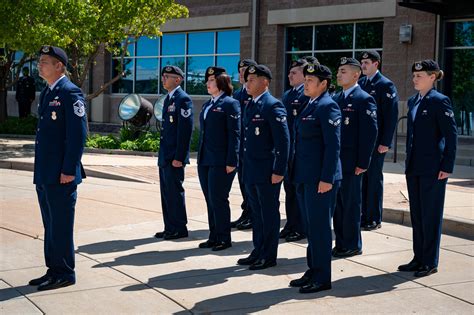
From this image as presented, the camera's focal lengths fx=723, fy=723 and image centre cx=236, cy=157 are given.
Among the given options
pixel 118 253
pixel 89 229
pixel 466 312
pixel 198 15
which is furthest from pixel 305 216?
pixel 198 15

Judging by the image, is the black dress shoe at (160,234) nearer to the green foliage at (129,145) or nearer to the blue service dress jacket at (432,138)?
the blue service dress jacket at (432,138)

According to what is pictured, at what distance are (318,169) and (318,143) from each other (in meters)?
0.23

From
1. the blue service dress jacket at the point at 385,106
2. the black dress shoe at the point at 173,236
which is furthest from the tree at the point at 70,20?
the blue service dress jacket at the point at 385,106

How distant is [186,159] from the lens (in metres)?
8.28

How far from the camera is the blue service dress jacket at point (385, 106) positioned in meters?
8.77

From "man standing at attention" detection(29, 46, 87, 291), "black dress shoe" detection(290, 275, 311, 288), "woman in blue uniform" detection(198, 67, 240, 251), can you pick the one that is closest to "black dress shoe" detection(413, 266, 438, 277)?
"black dress shoe" detection(290, 275, 311, 288)

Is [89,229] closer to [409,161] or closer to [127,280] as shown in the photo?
[127,280]

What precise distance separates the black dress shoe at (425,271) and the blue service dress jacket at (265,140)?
5.09ft

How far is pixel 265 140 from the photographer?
23.1ft

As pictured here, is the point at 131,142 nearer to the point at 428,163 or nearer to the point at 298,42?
the point at 298,42

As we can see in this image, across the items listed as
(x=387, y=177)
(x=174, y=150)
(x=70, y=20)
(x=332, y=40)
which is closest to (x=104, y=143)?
(x=70, y=20)

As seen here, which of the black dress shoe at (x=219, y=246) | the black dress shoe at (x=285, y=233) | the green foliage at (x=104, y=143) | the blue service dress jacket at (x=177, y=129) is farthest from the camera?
the green foliage at (x=104, y=143)

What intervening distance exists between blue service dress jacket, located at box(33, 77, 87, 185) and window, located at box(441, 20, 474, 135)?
49.1ft

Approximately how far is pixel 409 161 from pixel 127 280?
2.86 metres
